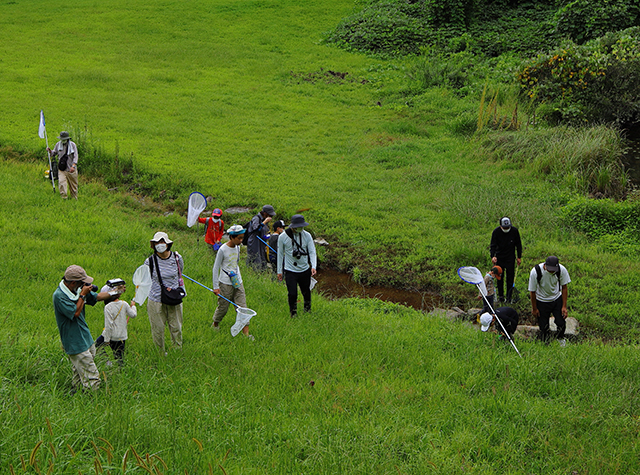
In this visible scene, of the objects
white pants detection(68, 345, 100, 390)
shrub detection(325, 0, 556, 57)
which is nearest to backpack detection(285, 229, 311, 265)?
white pants detection(68, 345, 100, 390)

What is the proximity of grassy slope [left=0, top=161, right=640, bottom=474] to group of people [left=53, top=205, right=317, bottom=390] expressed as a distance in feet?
0.95

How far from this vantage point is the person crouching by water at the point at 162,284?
21.2 feet

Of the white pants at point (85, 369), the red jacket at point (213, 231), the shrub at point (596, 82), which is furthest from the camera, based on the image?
the shrub at point (596, 82)

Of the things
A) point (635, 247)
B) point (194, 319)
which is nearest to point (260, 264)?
point (194, 319)

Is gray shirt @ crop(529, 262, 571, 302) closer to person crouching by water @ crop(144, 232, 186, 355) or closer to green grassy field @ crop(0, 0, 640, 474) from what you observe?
green grassy field @ crop(0, 0, 640, 474)

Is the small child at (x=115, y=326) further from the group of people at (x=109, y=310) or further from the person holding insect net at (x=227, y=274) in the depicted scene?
the person holding insect net at (x=227, y=274)

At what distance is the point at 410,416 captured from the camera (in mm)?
5367

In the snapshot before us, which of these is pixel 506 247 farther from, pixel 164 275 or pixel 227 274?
pixel 164 275

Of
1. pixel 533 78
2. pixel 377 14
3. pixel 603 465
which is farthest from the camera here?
pixel 377 14

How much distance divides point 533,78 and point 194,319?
59.7 ft

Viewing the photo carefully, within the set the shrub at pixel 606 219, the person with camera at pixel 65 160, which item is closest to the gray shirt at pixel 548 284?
the shrub at pixel 606 219

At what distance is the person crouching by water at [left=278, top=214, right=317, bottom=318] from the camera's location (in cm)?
834

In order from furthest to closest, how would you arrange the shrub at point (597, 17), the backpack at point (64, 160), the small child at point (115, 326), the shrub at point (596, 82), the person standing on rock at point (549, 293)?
the shrub at point (597, 17) < the shrub at point (596, 82) < the backpack at point (64, 160) < the person standing on rock at point (549, 293) < the small child at point (115, 326)

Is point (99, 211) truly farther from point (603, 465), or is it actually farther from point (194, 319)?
point (603, 465)
